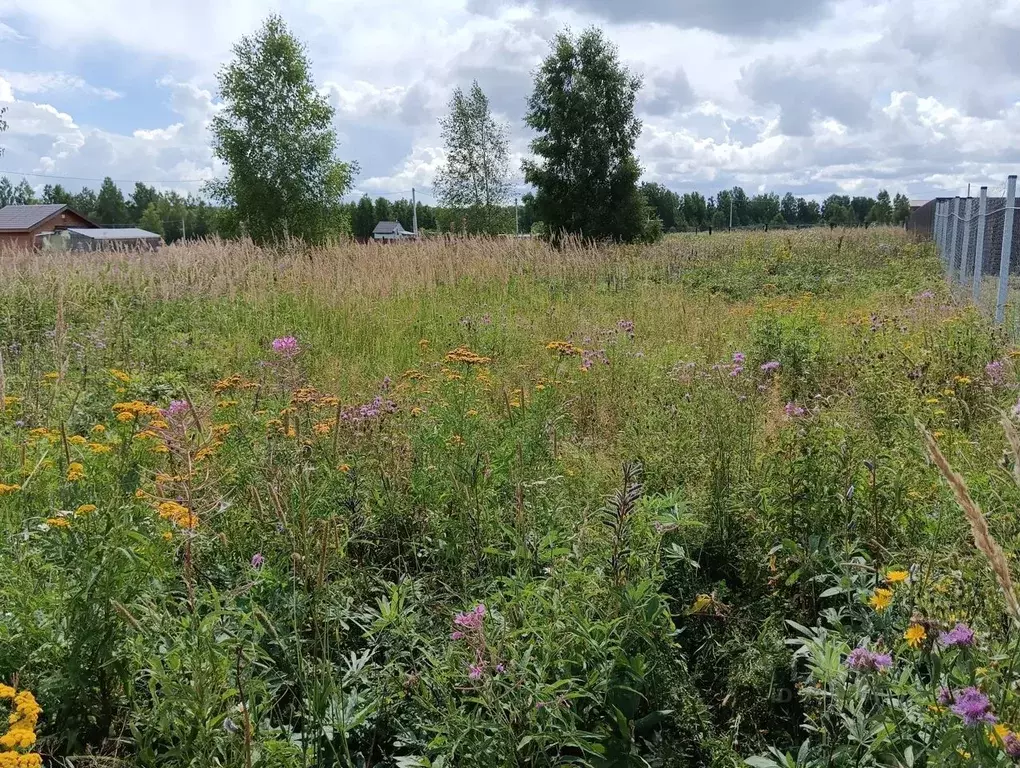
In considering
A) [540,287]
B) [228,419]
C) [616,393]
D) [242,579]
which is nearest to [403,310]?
[540,287]

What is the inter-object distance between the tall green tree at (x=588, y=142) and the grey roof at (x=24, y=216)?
4154 centimetres

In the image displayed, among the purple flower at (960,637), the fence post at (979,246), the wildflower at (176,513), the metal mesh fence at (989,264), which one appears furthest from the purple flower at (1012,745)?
the fence post at (979,246)

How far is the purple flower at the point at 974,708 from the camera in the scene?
3.08 ft

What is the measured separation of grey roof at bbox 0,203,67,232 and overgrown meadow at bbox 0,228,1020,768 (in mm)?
56526

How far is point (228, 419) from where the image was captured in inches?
135

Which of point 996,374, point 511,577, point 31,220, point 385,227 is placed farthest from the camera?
point 385,227

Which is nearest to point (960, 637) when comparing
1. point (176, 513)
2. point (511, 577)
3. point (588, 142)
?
point (511, 577)

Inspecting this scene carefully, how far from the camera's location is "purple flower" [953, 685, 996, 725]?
94cm

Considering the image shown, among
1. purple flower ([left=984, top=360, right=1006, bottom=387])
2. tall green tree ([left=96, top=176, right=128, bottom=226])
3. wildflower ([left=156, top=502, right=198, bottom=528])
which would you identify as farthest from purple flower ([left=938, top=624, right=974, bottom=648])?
tall green tree ([left=96, top=176, right=128, bottom=226])

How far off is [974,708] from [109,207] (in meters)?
110

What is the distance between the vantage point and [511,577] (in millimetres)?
1897

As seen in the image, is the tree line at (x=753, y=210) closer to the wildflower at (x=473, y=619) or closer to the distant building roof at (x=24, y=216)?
the distant building roof at (x=24, y=216)

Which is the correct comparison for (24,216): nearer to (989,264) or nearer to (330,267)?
(330,267)

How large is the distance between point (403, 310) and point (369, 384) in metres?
2.84
